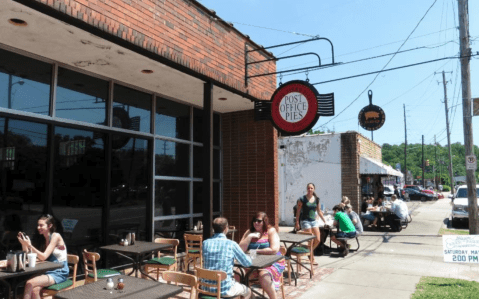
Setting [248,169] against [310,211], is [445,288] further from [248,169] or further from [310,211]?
[248,169]

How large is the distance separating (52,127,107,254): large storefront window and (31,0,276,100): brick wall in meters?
2.23

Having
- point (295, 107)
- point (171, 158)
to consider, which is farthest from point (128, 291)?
point (171, 158)

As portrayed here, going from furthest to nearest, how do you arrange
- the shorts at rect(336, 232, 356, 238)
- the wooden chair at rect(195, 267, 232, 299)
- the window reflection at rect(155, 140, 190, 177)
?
the shorts at rect(336, 232, 356, 238), the window reflection at rect(155, 140, 190, 177), the wooden chair at rect(195, 267, 232, 299)

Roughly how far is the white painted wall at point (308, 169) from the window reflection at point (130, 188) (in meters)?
9.87

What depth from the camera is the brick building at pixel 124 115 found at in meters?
5.20

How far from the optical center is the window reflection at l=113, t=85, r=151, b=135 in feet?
23.6

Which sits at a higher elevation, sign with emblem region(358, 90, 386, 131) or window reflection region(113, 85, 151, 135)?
sign with emblem region(358, 90, 386, 131)

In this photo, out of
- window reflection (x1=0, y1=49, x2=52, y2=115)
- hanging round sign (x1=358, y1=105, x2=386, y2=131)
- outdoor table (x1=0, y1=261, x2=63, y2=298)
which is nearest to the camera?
outdoor table (x1=0, y1=261, x2=63, y2=298)

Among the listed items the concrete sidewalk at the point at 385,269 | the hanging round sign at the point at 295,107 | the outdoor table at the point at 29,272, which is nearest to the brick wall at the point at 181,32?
the hanging round sign at the point at 295,107

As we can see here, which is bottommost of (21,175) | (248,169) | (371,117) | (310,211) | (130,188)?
(310,211)

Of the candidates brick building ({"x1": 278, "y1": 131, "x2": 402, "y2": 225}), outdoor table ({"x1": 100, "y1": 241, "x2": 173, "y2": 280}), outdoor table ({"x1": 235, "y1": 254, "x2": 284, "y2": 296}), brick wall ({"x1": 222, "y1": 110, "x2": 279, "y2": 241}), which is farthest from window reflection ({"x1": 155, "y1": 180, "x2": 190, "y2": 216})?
brick building ({"x1": 278, "y1": 131, "x2": 402, "y2": 225})

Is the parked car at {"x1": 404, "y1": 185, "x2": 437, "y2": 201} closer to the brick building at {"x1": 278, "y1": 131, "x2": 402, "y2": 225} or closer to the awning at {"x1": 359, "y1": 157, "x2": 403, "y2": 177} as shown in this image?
the brick building at {"x1": 278, "y1": 131, "x2": 402, "y2": 225}

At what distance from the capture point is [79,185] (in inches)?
250

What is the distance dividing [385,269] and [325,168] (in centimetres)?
904
